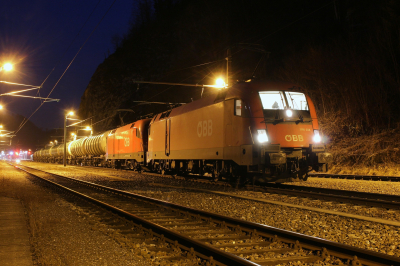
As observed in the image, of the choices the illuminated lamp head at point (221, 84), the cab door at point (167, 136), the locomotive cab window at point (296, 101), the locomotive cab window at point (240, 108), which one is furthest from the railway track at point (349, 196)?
the illuminated lamp head at point (221, 84)

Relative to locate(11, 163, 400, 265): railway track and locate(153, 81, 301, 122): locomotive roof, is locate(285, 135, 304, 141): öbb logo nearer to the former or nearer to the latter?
locate(153, 81, 301, 122): locomotive roof

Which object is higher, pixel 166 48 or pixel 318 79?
pixel 166 48

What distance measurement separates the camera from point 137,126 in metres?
23.4

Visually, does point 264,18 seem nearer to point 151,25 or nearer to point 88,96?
point 151,25

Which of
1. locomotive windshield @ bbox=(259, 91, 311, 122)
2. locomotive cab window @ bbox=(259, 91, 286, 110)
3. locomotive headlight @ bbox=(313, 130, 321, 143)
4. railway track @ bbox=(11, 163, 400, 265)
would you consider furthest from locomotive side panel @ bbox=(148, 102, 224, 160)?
railway track @ bbox=(11, 163, 400, 265)

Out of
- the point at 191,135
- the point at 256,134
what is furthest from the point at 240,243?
the point at 191,135

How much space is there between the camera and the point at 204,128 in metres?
14.3

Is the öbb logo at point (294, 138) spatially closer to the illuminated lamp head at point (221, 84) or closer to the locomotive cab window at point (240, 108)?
the locomotive cab window at point (240, 108)

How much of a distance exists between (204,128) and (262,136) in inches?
137

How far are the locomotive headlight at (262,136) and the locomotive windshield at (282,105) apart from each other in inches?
20.3

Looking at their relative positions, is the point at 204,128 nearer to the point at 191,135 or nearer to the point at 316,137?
the point at 191,135

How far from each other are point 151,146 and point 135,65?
160 ft

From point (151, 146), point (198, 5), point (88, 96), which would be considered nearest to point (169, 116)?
point (151, 146)

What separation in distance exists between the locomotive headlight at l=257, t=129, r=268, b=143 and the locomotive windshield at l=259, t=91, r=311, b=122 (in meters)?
0.52
